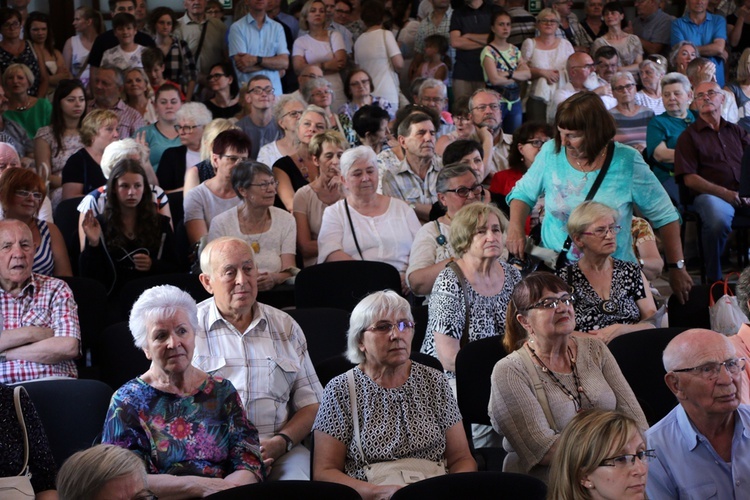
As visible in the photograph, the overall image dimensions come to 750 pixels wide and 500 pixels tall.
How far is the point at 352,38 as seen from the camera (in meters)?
9.39

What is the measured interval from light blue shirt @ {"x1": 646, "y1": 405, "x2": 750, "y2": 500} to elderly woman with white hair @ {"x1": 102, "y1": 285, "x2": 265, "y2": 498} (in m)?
1.20

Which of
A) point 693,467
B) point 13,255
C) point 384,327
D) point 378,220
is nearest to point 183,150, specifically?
point 378,220

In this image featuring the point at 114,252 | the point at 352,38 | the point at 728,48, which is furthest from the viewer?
the point at 728,48

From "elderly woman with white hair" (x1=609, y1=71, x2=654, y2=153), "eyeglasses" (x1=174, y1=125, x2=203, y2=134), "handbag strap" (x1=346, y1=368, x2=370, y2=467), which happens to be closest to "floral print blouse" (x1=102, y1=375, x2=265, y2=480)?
"handbag strap" (x1=346, y1=368, x2=370, y2=467)

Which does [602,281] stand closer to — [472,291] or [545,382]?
[472,291]

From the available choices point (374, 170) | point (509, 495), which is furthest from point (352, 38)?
point (509, 495)

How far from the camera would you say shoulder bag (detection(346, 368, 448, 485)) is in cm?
310

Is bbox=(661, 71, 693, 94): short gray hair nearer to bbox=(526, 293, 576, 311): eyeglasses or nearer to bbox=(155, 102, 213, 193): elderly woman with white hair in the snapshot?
bbox=(155, 102, 213, 193): elderly woman with white hair

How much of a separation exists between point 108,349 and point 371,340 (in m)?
1.21

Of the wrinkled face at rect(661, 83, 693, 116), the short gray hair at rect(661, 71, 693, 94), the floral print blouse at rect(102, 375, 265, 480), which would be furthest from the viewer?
the short gray hair at rect(661, 71, 693, 94)

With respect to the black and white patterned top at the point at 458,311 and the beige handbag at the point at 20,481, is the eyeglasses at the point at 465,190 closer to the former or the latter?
the black and white patterned top at the point at 458,311

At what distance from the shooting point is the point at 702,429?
305 cm

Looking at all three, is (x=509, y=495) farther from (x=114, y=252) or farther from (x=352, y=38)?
(x=352, y=38)

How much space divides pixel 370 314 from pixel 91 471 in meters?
1.15
